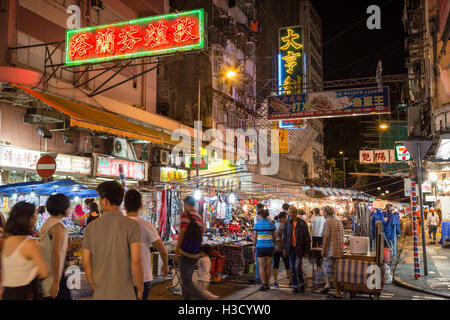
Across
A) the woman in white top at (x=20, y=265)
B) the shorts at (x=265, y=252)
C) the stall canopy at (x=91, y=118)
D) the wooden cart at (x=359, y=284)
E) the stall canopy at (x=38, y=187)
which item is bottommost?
the wooden cart at (x=359, y=284)

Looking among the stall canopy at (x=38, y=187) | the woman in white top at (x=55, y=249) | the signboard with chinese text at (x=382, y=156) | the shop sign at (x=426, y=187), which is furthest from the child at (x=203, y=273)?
the signboard with chinese text at (x=382, y=156)

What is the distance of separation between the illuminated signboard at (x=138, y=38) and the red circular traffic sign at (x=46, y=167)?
3232 mm

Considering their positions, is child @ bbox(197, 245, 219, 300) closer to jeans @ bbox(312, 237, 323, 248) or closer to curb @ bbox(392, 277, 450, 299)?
curb @ bbox(392, 277, 450, 299)

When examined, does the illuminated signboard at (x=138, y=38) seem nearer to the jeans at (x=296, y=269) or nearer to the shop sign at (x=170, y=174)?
the jeans at (x=296, y=269)

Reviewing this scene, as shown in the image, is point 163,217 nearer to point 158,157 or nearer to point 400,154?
point 158,157

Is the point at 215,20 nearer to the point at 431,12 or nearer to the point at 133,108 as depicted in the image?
the point at 133,108

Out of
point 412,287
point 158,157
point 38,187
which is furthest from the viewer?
point 158,157

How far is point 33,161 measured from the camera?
40.7 ft

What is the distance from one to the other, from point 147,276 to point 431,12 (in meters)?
13.9

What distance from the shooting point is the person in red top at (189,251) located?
6.98 m

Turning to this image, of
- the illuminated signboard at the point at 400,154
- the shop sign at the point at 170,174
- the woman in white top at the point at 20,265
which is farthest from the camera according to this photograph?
the illuminated signboard at the point at 400,154

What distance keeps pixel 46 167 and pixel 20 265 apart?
7.13 m

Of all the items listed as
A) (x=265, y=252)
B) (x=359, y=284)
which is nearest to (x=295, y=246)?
(x=265, y=252)

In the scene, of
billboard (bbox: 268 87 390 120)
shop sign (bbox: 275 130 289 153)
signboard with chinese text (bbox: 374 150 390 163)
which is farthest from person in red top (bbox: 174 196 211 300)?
shop sign (bbox: 275 130 289 153)
